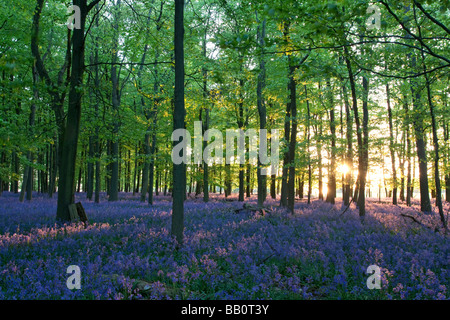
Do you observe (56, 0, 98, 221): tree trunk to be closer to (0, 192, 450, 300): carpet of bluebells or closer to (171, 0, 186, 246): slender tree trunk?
(0, 192, 450, 300): carpet of bluebells

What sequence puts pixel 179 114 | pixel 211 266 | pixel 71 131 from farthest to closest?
pixel 71 131 → pixel 179 114 → pixel 211 266

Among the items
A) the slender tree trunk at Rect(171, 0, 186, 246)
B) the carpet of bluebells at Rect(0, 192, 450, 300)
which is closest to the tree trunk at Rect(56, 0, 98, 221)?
the carpet of bluebells at Rect(0, 192, 450, 300)

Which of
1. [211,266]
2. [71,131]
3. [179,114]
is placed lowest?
[211,266]

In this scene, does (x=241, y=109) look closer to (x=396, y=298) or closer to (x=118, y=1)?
(x=118, y=1)

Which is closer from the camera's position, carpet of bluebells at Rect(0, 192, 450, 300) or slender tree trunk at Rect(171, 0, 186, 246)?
carpet of bluebells at Rect(0, 192, 450, 300)

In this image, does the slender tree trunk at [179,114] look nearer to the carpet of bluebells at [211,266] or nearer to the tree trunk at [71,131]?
the carpet of bluebells at [211,266]

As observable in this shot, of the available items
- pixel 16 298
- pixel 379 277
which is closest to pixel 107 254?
pixel 16 298

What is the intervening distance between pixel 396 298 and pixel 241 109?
66.8 ft

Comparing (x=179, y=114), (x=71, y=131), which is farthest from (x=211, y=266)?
(x=71, y=131)

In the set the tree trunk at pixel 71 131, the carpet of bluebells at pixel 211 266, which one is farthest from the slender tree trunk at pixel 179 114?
the tree trunk at pixel 71 131

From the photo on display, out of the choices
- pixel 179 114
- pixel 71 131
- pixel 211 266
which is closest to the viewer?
pixel 211 266

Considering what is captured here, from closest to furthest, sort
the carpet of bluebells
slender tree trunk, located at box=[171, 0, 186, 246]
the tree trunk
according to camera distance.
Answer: the carpet of bluebells < slender tree trunk, located at box=[171, 0, 186, 246] < the tree trunk

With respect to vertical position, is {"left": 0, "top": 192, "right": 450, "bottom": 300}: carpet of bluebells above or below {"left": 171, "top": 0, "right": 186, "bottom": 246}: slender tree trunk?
below

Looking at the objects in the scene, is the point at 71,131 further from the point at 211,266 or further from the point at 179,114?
the point at 211,266
